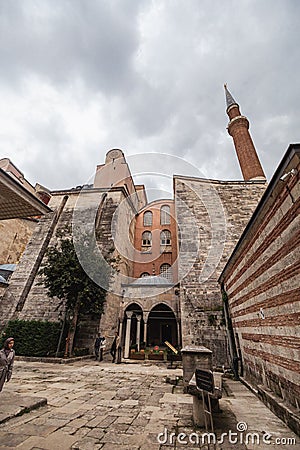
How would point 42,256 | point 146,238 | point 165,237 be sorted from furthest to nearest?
point 146,238 → point 165,237 → point 42,256

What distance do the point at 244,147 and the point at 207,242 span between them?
1027 centimetres

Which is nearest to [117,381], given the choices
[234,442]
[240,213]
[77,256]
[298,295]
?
[234,442]

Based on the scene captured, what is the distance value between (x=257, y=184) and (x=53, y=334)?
56.1ft

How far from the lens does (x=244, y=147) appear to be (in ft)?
63.6

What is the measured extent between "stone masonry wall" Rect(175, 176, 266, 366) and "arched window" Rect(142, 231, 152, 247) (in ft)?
21.8

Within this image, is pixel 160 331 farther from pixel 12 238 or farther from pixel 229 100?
pixel 229 100

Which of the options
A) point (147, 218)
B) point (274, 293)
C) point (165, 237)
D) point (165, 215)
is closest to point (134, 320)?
point (165, 237)

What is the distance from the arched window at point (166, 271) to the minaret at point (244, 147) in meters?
10.2

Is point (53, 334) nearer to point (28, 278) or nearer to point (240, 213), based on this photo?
point (28, 278)

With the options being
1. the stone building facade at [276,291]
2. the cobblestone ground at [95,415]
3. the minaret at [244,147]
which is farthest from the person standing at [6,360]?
the minaret at [244,147]

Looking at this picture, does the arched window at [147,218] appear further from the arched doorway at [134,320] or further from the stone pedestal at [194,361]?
the stone pedestal at [194,361]

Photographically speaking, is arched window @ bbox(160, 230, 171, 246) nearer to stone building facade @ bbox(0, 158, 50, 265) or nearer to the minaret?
the minaret

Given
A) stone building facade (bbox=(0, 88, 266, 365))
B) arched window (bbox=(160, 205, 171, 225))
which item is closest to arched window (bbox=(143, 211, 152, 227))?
stone building facade (bbox=(0, 88, 266, 365))

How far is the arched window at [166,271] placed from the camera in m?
19.3
